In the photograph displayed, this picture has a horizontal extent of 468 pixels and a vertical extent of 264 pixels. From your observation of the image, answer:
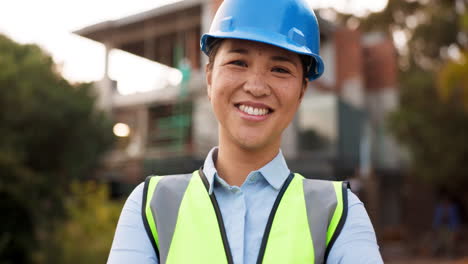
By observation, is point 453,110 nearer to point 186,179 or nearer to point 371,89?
point 371,89

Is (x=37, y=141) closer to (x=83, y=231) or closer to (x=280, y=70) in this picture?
(x=83, y=231)

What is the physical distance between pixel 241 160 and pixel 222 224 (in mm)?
253

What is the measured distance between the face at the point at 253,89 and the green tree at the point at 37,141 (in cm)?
848

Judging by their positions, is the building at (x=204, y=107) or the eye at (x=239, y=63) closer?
the eye at (x=239, y=63)

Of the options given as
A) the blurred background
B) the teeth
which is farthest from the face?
the blurred background

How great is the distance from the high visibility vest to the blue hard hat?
16.3 inches

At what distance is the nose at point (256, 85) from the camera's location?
157 centimetres

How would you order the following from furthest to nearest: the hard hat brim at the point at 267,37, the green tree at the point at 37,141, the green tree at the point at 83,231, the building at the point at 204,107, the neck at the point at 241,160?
1. the building at the point at 204,107
2. the green tree at the point at 83,231
3. the green tree at the point at 37,141
4. the neck at the point at 241,160
5. the hard hat brim at the point at 267,37

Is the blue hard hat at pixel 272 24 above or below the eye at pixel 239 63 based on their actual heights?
above

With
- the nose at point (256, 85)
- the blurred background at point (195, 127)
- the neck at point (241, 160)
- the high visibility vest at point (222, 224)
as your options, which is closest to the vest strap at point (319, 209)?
the high visibility vest at point (222, 224)

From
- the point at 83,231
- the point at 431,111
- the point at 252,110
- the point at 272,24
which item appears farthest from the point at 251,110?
the point at 431,111

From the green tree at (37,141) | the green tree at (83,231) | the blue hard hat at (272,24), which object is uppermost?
the blue hard hat at (272,24)

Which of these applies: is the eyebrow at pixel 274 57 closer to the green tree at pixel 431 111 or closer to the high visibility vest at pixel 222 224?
the high visibility vest at pixel 222 224

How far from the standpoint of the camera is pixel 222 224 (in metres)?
1.49
